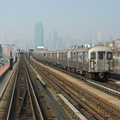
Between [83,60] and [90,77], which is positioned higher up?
[83,60]

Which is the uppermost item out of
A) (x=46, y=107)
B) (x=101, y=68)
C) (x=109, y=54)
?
(x=109, y=54)

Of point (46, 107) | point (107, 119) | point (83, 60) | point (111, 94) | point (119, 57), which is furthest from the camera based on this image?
point (119, 57)

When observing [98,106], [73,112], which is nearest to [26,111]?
[73,112]

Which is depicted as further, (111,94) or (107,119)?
(111,94)

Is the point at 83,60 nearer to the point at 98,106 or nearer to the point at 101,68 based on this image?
the point at 101,68

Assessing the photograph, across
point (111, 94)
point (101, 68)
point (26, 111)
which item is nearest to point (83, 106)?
point (26, 111)

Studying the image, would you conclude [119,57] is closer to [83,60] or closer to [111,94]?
[83,60]

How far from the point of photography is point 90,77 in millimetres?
22688

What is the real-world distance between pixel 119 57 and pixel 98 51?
629cm

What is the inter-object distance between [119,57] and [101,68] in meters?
6.13

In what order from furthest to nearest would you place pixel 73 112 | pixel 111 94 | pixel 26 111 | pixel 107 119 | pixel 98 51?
1. pixel 98 51
2. pixel 111 94
3. pixel 26 111
4. pixel 73 112
5. pixel 107 119

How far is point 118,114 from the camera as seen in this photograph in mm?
10656

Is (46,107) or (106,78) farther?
(106,78)

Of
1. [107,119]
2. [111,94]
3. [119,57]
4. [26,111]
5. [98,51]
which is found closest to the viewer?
[107,119]
